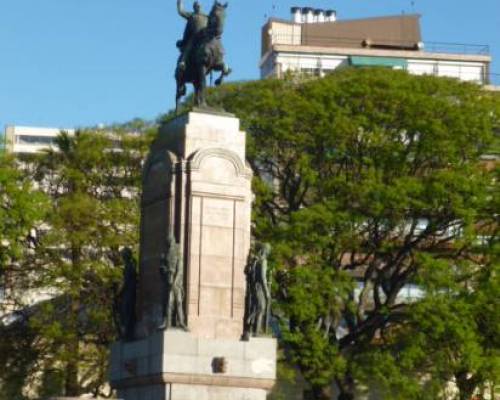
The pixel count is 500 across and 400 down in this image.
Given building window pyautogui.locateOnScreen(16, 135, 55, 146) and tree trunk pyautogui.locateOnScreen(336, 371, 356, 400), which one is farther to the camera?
building window pyautogui.locateOnScreen(16, 135, 55, 146)

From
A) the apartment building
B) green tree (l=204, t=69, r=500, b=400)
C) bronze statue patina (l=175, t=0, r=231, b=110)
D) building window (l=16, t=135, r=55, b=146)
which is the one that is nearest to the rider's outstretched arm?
bronze statue patina (l=175, t=0, r=231, b=110)

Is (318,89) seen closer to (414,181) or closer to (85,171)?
(414,181)

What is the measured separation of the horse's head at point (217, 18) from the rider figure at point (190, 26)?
386 mm

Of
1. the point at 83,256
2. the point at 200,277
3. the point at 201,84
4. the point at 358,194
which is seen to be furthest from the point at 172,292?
the point at 83,256

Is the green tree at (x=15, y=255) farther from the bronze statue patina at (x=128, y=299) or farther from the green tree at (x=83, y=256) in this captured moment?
the bronze statue patina at (x=128, y=299)

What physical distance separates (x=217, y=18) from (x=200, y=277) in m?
6.65

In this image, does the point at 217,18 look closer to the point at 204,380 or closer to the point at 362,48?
the point at 204,380

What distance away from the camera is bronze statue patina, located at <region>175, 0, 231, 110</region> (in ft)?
126

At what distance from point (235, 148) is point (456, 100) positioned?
27.4m

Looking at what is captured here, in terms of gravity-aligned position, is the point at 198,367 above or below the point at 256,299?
below

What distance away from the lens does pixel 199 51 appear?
38.6 metres

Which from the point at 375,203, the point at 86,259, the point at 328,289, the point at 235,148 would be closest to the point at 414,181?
the point at 375,203

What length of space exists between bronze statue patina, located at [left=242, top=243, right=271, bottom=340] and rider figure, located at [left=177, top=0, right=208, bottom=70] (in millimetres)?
5870

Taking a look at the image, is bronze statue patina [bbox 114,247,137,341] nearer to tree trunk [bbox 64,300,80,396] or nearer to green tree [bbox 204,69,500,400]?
green tree [bbox 204,69,500,400]
